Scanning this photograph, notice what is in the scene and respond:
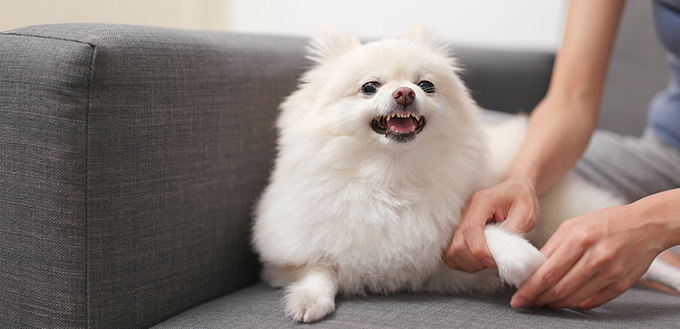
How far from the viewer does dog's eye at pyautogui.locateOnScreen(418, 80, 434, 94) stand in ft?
3.33

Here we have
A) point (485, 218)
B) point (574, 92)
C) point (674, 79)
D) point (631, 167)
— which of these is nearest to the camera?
point (485, 218)

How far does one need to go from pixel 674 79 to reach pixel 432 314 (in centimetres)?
133

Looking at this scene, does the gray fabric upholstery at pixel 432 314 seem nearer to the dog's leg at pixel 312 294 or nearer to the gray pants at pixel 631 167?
the dog's leg at pixel 312 294

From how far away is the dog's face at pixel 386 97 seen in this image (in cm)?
95

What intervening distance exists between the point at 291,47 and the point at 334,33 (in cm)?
27

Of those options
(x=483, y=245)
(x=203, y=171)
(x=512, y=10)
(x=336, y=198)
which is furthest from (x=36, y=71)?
(x=512, y=10)

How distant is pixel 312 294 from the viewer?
92 cm

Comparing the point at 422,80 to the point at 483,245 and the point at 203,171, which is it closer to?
the point at 483,245

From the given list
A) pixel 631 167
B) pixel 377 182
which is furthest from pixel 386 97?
pixel 631 167

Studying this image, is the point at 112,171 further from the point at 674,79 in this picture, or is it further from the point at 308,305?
the point at 674,79

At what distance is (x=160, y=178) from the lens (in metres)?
0.97

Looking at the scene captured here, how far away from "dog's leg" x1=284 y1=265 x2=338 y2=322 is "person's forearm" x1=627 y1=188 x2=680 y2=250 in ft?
1.80

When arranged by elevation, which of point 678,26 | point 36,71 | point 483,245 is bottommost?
point 483,245

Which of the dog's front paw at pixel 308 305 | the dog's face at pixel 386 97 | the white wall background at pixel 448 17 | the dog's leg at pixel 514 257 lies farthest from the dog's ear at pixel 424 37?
the white wall background at pixel 448 17
